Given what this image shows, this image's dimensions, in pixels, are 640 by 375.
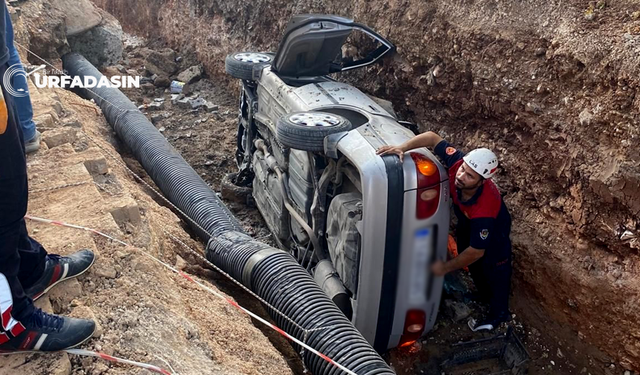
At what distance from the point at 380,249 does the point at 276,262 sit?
769 millimetres

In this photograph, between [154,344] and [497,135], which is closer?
[154,344]

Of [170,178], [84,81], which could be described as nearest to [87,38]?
[84,81]

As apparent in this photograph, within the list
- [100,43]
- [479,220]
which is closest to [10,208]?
[479,220]

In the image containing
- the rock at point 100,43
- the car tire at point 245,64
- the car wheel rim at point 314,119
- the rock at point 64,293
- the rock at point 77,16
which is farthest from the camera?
the rock at point 100,43

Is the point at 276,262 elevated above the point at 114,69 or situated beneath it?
elevated above

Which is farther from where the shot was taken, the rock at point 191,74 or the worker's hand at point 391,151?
the rock at point 191,74

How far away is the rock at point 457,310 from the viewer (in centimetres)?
453

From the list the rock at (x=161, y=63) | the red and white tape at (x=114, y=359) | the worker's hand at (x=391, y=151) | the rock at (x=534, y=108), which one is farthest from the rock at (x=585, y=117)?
the rock at (x=161, y=63)

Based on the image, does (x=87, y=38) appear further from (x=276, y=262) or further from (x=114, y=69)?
(x=276, y=262)

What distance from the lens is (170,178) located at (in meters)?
5.60

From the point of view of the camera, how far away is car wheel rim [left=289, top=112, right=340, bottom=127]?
4050mm

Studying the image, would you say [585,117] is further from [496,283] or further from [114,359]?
[114,359]
